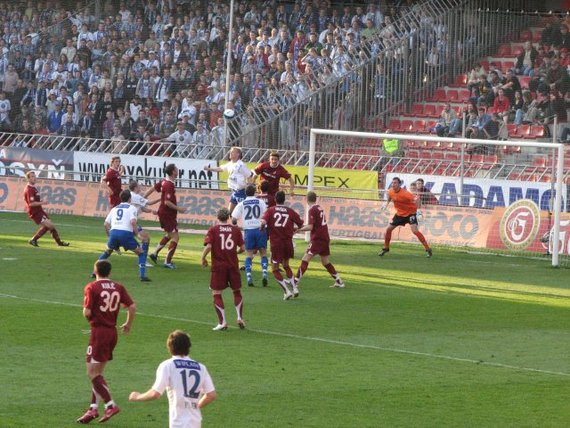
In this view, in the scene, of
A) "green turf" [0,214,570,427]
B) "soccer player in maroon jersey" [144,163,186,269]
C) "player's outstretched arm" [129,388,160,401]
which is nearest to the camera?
"player's outstretched arm" [129,388,160,401]

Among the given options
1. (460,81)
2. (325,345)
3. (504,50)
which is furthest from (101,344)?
(504,50)

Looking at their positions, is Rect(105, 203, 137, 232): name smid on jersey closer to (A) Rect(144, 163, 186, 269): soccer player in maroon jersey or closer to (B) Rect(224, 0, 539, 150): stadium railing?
(A) Rect(144, 163, 186, 269): soccer player in maroon jersey

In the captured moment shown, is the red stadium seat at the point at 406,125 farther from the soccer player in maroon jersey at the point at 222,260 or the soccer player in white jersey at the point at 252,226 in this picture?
the soccer player in maroon jersey at the point at 222,260

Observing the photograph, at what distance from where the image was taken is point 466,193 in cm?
3216

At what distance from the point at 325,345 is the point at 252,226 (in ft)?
20.2

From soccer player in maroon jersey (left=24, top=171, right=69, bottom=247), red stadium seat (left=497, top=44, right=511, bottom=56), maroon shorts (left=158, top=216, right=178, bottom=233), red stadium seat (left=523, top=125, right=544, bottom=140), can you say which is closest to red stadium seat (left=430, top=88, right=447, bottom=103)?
red stadium seat (left=497, top=44, right=511, bottom=56)

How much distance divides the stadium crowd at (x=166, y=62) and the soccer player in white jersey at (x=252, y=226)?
1600 cm

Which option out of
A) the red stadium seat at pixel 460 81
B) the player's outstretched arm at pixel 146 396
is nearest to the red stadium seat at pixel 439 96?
the red stadium seat at pixel 460 81

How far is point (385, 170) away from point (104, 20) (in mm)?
17145

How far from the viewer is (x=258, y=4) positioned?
147ft

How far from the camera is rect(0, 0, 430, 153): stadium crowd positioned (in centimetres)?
4016

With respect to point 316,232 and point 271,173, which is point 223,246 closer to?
point 316,232

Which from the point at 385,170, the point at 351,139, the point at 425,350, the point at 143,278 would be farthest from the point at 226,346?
the point at 351,139

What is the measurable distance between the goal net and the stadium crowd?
545 centimetres
